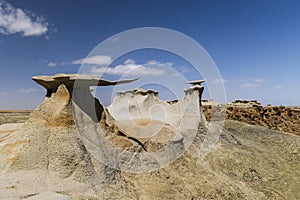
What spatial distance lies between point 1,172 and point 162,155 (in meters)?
4.11

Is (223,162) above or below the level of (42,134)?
below

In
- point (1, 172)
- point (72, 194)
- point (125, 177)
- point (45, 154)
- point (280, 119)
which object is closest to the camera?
point (72, 194)

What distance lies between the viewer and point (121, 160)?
22.0 feet

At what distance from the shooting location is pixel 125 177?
6.39 m

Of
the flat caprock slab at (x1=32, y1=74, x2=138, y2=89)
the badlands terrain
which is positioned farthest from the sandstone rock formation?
the flat caprock slab at (x1=32, y1=74, x2=138, y2=89)

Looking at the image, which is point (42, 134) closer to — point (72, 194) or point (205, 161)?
point (72, 194)

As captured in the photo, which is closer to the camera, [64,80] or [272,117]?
[64,80]

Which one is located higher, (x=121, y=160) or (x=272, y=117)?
(x=272, y=117)

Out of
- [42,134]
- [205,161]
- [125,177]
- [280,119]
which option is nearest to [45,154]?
[42,134]

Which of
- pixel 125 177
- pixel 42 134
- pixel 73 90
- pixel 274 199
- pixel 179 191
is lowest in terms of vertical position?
pixel 274 199

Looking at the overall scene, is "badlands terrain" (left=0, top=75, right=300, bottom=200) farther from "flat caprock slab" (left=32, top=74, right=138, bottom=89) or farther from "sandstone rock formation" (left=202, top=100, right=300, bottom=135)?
"sandstone rock formation" (left=202, top=100, right=300, bottom=135)

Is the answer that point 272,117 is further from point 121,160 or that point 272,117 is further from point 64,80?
point 64,80

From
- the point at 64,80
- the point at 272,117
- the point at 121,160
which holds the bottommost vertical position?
the point at 121,160

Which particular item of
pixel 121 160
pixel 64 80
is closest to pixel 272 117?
pixel 121 160
